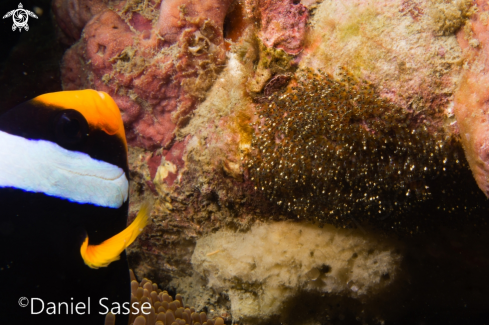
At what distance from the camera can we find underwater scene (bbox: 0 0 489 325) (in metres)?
1.16

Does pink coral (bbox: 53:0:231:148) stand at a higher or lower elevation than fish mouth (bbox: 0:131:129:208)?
higher

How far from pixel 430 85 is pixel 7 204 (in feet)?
7.74

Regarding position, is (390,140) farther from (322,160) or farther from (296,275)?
(296,275)

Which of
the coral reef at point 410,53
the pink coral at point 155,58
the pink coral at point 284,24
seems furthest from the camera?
the pink coral at point 155,58

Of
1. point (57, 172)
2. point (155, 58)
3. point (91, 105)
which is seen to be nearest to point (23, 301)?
point (57, 172)

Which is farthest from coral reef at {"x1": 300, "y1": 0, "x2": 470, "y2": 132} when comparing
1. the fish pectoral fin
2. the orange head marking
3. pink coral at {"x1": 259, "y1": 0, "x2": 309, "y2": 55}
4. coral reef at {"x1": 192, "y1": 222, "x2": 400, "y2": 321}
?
the fish pectoral fin

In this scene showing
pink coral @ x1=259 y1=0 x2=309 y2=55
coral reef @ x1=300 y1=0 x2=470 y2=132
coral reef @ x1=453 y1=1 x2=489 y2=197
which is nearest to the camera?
coral reef @ x1=453 y1=1 x2=489 y2=197

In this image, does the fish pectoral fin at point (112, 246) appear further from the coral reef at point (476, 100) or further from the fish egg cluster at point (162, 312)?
the coral reef at point (476, 100)

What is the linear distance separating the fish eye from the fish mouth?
0.15 feet

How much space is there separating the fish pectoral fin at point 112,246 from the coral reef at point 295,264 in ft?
4.67

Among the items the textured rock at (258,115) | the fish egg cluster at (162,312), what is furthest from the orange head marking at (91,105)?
the fish egg cluster at (162,312)

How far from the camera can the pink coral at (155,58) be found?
2512 millimetres

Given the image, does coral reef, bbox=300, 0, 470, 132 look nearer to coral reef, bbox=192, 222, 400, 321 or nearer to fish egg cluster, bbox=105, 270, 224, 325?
coral reef, bbox=192, 222, 400, 321

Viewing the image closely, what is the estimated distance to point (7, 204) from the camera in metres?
1.10
